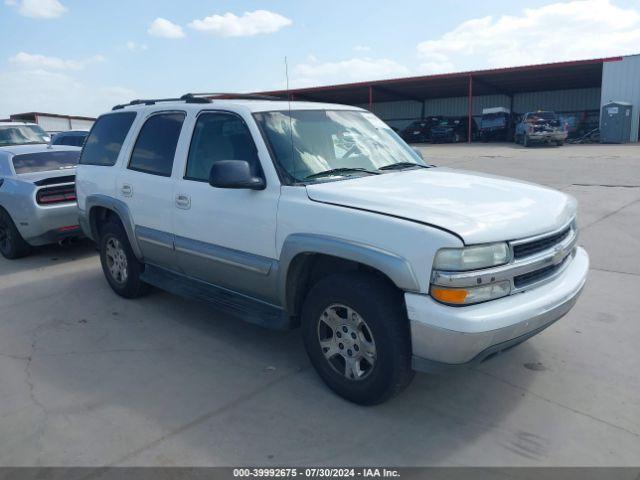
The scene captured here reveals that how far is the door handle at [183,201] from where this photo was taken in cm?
421

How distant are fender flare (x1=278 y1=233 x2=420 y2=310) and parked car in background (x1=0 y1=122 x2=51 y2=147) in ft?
32.2

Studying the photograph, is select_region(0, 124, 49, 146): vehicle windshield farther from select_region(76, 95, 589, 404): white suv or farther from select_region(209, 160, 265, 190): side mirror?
select_region(209, 160, 265, 190): side mirror

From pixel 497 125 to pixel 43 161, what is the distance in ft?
91.6

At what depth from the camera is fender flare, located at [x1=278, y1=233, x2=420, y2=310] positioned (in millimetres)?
2838

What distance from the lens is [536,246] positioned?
3.10m

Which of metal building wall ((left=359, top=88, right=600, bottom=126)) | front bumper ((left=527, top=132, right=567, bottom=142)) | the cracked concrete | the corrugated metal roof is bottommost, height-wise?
the cracked concrete

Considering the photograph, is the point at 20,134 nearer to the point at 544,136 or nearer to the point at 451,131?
the point at 544,136

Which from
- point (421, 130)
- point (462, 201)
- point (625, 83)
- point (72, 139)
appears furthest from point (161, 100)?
point (421, 130)

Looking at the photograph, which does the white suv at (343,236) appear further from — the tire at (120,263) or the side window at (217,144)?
the tire at (120,263)

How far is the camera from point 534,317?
2953 millimetres

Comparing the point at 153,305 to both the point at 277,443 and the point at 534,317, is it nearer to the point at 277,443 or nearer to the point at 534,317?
the point at 277,443

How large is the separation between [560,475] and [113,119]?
501 cm

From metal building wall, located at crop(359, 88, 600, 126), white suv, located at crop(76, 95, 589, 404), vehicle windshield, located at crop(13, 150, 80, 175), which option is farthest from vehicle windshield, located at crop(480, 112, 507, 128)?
white suv, located at crop(76, 95, 589, 404)

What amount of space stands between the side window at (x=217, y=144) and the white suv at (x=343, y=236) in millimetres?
12
